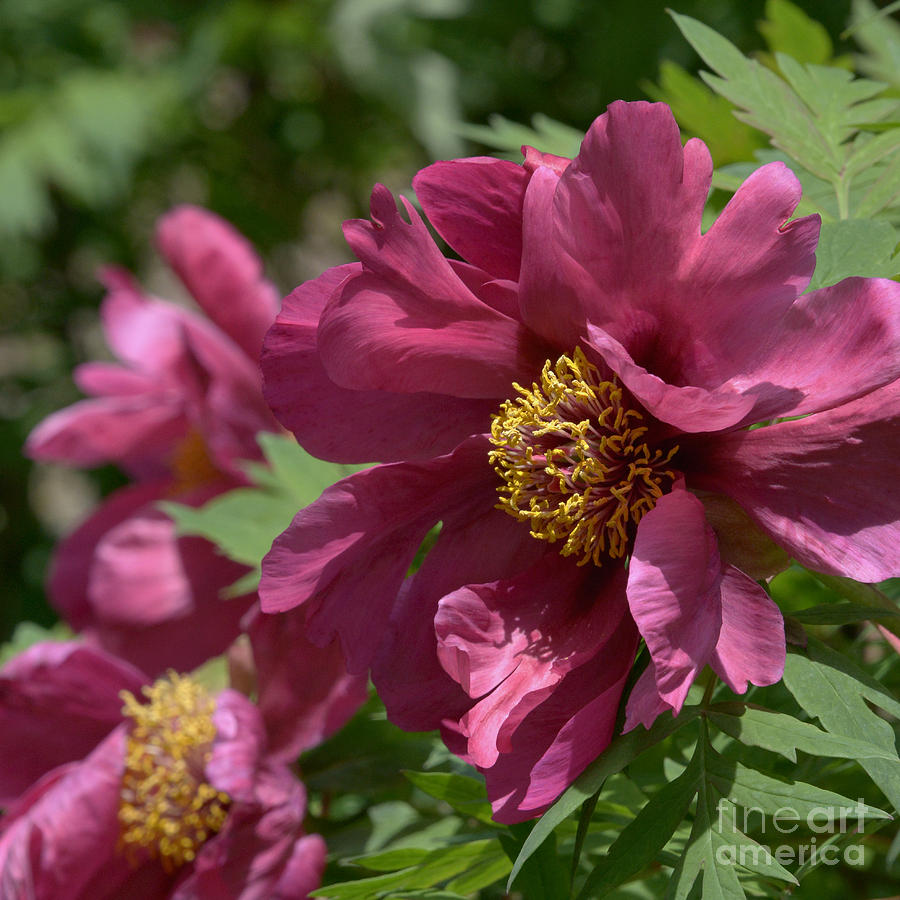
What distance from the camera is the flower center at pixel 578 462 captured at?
1.49 ft

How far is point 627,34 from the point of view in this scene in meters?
1.49

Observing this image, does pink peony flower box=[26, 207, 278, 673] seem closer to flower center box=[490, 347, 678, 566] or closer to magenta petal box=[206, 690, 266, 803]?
magenta petal box=[206, 690, 266, 803]

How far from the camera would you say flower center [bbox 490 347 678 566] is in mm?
453

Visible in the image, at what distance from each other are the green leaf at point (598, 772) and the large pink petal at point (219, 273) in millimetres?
646

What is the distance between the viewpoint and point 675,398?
40cm

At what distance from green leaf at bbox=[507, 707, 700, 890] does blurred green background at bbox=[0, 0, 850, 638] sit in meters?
1.25

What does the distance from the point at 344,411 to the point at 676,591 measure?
159 mm

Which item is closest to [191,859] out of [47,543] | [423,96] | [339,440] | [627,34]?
[339,440]

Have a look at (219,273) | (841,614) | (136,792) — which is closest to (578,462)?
(841,614)

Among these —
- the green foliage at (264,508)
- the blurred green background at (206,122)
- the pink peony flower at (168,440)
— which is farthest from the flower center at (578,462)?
the blurred green background at (206,122)

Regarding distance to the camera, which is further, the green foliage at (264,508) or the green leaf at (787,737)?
the green foliage at (264,508)

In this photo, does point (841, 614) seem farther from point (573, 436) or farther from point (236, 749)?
point (236, 749)

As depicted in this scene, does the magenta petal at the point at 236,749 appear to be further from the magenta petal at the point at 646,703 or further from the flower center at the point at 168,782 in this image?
the magenta petal at the point at 646,703

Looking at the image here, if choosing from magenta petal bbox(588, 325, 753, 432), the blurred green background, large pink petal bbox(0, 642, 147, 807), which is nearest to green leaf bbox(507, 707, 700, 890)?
magenta petal bbox(588, 325, 753, 432)
